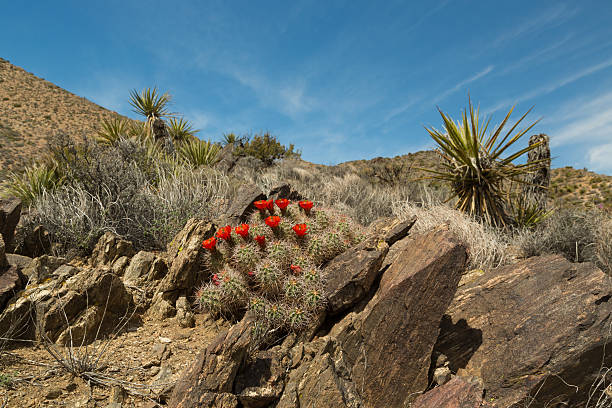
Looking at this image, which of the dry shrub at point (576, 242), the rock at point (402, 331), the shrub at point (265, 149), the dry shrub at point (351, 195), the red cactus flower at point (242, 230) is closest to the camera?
the rock at point (402, 331)

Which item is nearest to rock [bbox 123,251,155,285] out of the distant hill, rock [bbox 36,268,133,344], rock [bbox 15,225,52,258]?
rock [bbox 36,268,133,344]

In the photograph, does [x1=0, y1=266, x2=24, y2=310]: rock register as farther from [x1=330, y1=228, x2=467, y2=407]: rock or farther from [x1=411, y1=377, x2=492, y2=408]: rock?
[x1=411, y1=377, x2=492, y2=408]: rock

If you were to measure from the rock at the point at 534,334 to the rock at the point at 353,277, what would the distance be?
3.55ft

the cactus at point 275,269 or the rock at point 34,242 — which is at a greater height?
the rock at point 34,242

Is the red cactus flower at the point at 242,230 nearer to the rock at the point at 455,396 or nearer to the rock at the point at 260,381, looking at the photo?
the rock at the point at 260,381

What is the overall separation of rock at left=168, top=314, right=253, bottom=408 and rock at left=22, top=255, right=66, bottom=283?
2333 mm

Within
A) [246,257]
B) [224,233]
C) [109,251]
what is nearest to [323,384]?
[246,257]

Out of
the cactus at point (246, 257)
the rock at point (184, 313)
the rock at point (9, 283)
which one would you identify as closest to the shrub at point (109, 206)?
the rock at point (9, 283)

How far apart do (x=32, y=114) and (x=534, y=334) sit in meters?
53.7

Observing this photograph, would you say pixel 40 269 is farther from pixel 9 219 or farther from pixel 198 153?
pixel 198 153

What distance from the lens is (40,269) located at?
12.5 ft

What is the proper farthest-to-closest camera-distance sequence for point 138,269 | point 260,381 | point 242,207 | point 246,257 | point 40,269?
point 242,207
point 138,269
point 246,257
point 40,269
point 260,381

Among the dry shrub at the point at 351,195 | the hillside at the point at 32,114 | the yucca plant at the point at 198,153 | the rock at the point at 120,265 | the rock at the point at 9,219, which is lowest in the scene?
the rock at the point at 120,265

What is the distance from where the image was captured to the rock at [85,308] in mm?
3373
